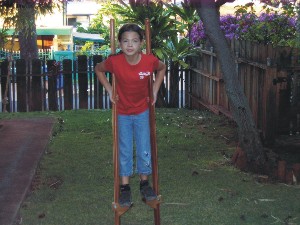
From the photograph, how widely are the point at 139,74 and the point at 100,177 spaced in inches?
99.3

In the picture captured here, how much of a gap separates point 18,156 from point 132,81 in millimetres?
3699

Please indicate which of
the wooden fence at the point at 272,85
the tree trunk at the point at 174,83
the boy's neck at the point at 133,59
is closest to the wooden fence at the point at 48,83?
the tree trunk at the point at 174,83

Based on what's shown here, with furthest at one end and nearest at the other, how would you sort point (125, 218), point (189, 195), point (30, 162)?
point (30, 162) < point (189, 195) < point (125, 218)

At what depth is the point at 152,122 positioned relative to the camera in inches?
198

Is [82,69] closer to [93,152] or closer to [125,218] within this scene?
[93,152]

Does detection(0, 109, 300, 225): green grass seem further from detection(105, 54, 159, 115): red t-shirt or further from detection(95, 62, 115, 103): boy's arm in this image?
detection(95, 62, 115, 103): boy's arm

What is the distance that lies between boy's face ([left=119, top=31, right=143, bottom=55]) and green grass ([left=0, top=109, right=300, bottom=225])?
5.44 feet

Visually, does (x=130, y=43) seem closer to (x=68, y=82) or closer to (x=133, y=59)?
(x=133, y=59)

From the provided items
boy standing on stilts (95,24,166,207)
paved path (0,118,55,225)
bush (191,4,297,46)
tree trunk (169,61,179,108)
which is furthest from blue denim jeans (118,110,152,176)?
tree trunk (169,61,179,108)

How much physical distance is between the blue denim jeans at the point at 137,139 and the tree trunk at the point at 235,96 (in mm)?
2473

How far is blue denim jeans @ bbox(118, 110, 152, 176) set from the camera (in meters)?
5.00

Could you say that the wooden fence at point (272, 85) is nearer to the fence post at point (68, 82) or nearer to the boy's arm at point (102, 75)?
the boy's arm at point (102, 75)

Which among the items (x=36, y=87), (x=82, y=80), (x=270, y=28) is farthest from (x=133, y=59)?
(x=36, y=87)

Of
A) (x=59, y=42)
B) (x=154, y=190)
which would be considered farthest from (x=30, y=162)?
(x=59, y=42)
